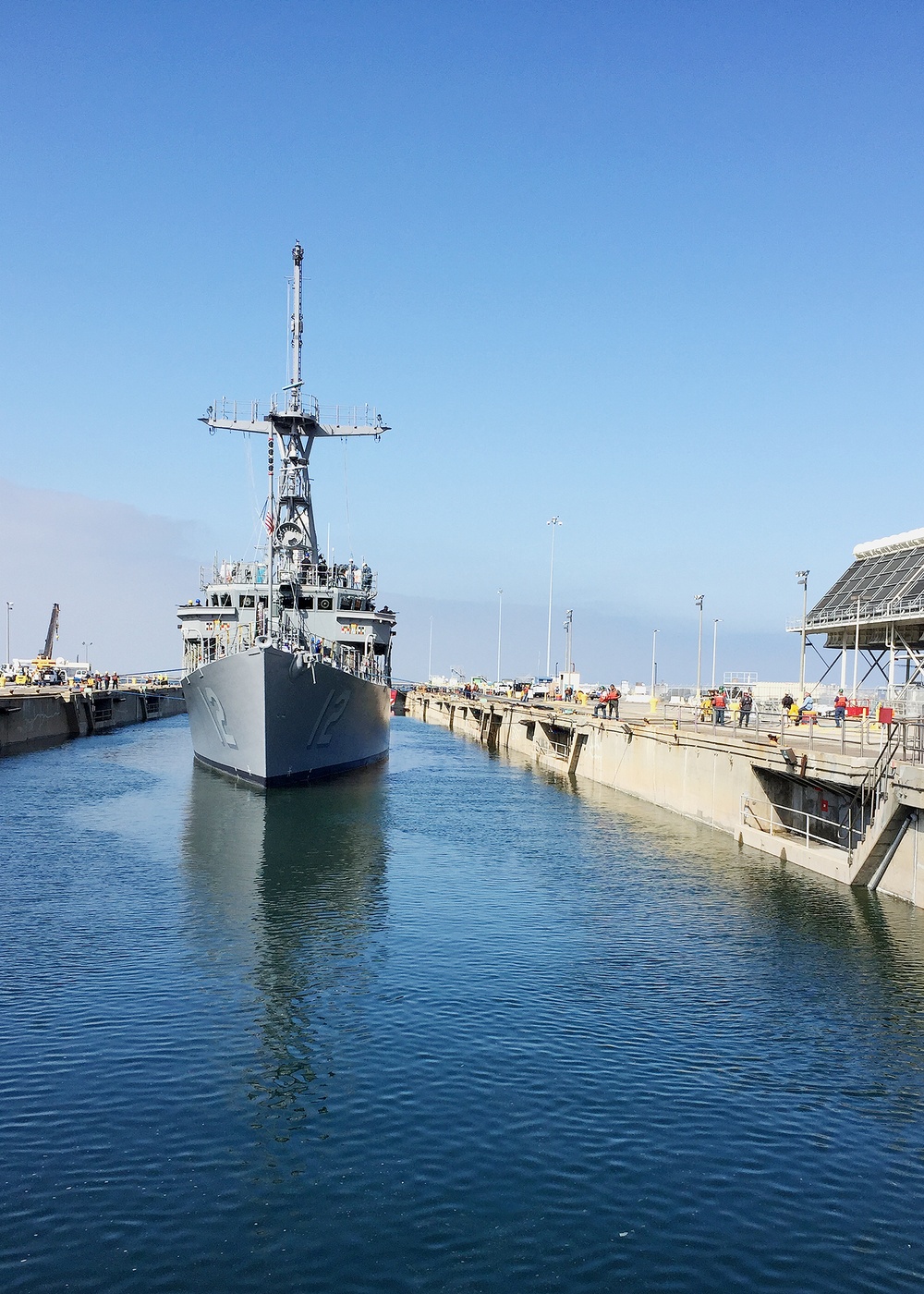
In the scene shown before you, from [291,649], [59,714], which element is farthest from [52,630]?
[291,649]

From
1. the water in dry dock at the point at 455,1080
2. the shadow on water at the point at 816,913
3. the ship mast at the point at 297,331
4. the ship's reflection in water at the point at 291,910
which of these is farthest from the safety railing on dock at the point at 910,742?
the ship mast at the point at 297,331

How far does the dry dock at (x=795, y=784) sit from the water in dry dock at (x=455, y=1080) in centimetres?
132

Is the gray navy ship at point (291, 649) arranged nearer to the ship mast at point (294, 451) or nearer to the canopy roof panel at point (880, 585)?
the ship mast at point (294, 451)

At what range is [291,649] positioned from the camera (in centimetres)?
4012

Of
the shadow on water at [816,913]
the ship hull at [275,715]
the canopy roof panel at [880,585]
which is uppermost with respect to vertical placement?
the canopy roof panel at [880,585]

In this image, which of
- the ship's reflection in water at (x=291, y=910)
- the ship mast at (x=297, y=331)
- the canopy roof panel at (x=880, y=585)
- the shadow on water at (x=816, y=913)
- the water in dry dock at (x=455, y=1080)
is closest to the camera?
the water in dry dock at (x=455, y=1080)

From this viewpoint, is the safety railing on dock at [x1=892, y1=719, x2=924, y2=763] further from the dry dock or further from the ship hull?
the ship hull

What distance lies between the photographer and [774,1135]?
1224 centimetres

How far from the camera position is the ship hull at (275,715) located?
127 feet

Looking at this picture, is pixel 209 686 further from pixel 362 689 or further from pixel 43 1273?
pixel 43 1273

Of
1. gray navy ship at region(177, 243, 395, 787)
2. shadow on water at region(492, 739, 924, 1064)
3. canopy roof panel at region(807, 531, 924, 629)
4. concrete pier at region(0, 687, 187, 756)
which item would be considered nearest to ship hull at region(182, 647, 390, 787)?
gray navy ship at region(177, 243, 395, 787)

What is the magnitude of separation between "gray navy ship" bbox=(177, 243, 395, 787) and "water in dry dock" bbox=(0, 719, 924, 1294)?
12.4 meters

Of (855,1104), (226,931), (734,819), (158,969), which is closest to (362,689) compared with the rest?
(734,819)

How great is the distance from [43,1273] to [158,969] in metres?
9.35
